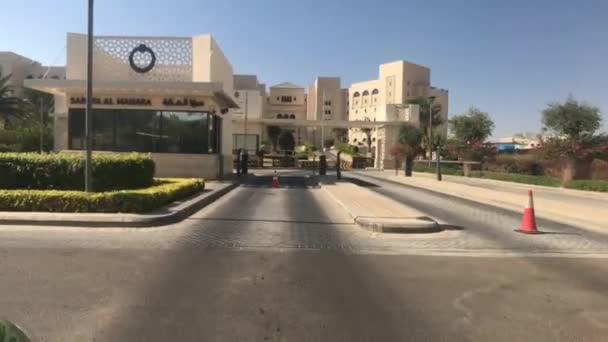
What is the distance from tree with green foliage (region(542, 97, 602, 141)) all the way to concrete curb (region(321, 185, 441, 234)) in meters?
31.0

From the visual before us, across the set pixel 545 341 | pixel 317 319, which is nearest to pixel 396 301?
pixel 317 319

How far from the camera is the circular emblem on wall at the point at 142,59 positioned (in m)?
24.4

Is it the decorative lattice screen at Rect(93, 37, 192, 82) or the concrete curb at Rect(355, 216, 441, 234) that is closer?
the concrete curb at Rect(355, 216, 441, 234)

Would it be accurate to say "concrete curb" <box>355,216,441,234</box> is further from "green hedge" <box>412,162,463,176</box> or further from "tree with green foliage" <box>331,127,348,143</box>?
"tree with green foliage" <box>331,127,348,143</box>

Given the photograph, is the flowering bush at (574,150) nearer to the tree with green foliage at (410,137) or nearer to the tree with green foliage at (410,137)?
the tree with green foliage at (410,137)

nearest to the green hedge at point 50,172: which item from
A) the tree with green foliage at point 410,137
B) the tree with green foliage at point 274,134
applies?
the tree with green foliage at point 410,137

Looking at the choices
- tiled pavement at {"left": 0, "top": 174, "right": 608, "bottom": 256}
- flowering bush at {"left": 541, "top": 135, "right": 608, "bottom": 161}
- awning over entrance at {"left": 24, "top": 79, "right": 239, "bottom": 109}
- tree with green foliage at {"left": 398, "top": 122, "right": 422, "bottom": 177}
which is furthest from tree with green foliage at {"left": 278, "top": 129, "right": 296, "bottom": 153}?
tiled pavement at {"left": 0, "top": 174, "right": 608, "bottom": 256}

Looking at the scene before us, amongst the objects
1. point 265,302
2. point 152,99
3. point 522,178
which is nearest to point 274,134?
point 522,178

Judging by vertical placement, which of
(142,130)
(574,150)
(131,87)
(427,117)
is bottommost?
(574,150)

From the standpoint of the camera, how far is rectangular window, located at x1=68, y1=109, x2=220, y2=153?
22.7 m

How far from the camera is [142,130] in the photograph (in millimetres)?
22750

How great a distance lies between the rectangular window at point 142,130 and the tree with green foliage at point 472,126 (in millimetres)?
37936

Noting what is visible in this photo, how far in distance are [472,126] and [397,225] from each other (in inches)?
1881

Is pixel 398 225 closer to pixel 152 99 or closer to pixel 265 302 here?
pixel 265 302
